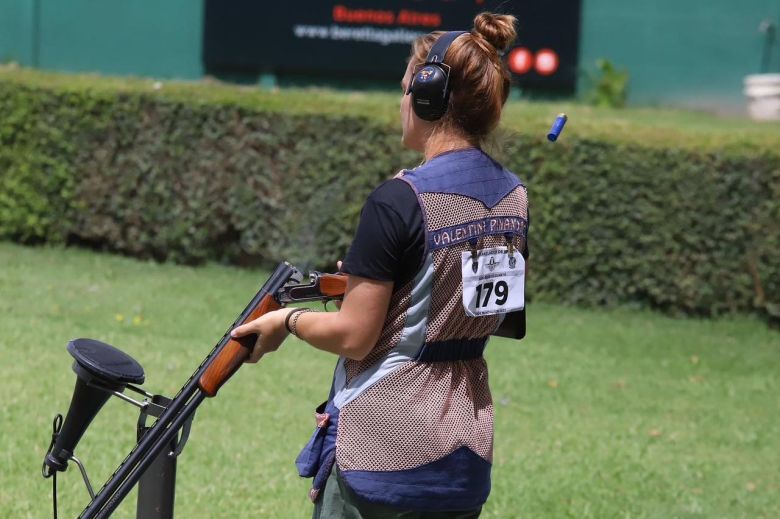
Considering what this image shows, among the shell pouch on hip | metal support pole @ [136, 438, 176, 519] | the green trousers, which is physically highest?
the shell pouch on hip

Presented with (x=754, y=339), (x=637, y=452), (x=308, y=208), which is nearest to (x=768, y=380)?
(x=754, y=339)

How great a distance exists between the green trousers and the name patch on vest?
61cm

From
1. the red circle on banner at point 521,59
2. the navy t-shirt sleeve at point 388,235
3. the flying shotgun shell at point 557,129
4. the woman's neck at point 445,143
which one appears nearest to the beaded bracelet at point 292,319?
the navy t-shirt sleeve at point 388,235

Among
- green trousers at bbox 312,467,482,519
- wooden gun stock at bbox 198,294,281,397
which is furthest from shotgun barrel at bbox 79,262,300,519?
green trousers at bbox 312,467,482,519

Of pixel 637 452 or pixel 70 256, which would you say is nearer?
pixel 637 452

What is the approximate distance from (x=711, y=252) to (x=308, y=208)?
10.9ft

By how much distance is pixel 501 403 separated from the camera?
23.4ft

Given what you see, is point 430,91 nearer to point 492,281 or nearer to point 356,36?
point 492,281

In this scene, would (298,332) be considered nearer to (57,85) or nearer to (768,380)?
(768,380)

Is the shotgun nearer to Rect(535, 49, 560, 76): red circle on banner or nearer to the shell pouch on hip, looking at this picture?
the shell pouch on hip

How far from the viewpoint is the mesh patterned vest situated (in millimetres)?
2801

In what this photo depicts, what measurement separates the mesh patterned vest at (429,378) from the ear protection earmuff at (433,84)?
0.38 ft

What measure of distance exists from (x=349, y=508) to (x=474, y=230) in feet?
2.38

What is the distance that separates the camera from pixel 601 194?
961 cm
